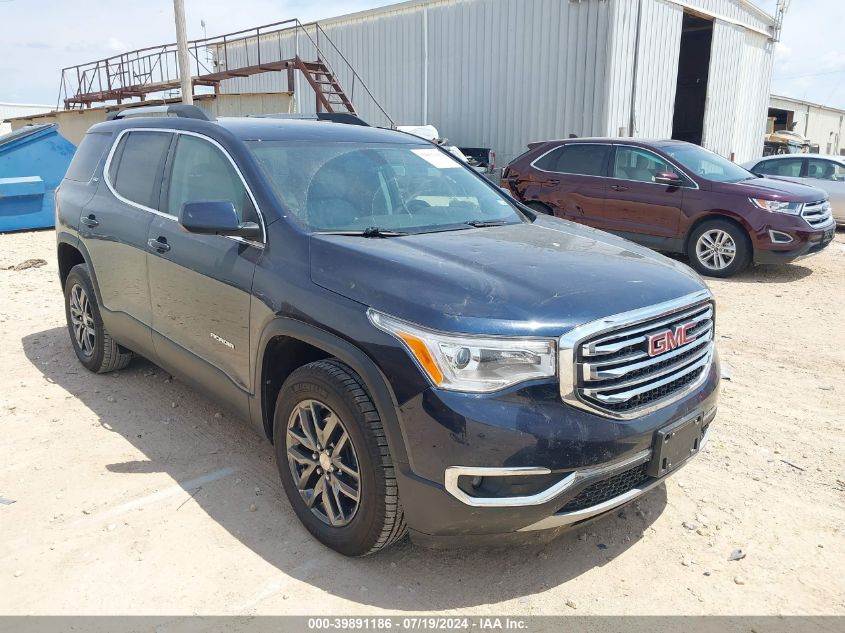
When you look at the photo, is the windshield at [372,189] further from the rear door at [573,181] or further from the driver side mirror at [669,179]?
the rear door at [573,181]

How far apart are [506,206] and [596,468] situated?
79.0 inches

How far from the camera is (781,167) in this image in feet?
41.3

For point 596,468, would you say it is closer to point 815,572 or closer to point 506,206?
point 815,572

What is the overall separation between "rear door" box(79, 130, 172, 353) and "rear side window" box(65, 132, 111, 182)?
0.69 feet

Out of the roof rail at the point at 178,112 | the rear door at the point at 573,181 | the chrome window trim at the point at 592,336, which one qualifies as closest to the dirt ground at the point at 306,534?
the chrome window trim at the point at 592,336

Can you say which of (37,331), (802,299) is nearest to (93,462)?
(37,331)

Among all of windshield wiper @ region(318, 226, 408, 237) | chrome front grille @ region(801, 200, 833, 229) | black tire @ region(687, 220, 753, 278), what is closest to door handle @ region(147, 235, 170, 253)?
windshield wiper @ region(318, 226, 408, 237)

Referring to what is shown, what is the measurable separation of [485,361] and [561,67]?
1513 centimetres

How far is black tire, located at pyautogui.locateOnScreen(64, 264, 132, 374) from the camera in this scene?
4.76m

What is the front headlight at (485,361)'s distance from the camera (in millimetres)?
2369

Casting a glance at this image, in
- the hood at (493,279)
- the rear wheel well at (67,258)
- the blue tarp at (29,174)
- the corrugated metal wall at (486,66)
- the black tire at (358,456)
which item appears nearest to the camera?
the hood at (493,279)

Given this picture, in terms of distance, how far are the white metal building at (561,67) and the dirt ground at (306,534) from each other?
1245cm

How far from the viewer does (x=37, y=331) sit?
6.23 meters

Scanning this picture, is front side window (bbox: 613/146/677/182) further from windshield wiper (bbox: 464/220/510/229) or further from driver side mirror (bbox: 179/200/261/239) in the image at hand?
driver side mirror (bbox: 179/200/261/239)
